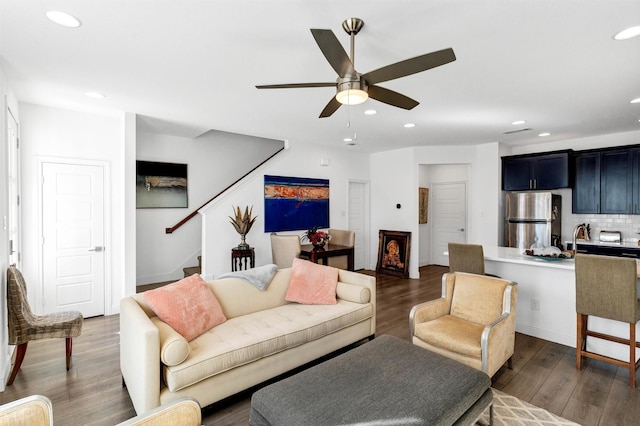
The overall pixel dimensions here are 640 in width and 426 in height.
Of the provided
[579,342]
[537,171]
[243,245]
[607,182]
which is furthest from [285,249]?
[607,182]

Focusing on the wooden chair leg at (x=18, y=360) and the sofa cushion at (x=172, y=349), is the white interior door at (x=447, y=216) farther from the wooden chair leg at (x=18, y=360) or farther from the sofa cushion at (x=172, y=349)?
the wooden chair leg at (x=18, y=360)

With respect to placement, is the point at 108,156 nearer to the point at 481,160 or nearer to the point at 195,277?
the point at 195,277

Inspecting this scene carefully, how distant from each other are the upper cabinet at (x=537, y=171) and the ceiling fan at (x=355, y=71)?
15.5ft

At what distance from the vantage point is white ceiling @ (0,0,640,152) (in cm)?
203

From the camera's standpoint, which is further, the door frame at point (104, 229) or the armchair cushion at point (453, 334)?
the door frame at point (104, 229)

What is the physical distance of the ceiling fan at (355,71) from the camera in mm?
1800

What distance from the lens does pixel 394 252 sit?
6828 mm

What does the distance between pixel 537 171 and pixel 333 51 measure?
5610mm

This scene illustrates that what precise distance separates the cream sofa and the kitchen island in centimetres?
176

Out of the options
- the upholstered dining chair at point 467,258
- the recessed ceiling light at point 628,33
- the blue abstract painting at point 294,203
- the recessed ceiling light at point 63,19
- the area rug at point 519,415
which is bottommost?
the area rug at point 519,415

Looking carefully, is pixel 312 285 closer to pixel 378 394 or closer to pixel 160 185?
pixel 378 394

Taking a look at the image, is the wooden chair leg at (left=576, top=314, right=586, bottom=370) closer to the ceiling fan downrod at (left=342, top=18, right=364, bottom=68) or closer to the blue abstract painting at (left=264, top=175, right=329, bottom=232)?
the ceiling fan downrod at (left=342, top=18, right=364, bottom=68)

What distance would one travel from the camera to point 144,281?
5719 millimetres

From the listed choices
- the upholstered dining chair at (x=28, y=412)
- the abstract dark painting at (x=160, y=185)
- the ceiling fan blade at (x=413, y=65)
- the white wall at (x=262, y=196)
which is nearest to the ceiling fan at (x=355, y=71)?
the ceiling fan blade at (x=413, y=65)
